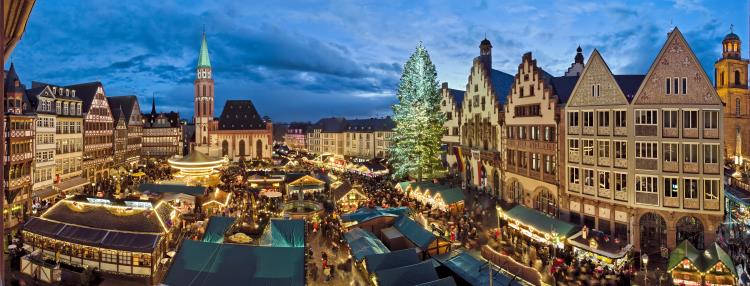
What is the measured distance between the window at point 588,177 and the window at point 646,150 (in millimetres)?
3055

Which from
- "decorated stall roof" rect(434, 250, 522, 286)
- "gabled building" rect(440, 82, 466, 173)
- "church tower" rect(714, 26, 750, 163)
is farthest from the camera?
"church tower" rect(714, 26, 750, 163)

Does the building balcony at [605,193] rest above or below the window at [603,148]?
below

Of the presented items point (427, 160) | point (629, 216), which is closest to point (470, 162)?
point (427, 160)

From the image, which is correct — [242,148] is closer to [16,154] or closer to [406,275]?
[16,154]

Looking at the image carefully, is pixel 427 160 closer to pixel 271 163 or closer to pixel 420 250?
pixel 420 250

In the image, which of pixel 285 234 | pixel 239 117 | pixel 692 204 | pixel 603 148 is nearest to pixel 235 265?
pixel 285 234

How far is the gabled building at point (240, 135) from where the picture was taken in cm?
9106

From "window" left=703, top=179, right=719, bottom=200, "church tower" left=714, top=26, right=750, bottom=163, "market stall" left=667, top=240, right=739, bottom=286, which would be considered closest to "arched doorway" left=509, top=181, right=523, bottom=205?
"window" left=703, top=179, right=719, bottom=200

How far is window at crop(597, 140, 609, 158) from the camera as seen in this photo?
25847 mm

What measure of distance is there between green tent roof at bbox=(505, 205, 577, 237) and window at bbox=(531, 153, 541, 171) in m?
6.78

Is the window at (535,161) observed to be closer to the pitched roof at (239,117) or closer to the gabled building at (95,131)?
the gabled building at (95,131)

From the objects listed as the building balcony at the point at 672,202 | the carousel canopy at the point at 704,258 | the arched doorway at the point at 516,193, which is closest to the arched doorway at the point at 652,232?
the building balcony at the point at 672,202

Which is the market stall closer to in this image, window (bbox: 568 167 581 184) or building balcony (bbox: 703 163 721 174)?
building balcony (bbox: 703 163 721 174)

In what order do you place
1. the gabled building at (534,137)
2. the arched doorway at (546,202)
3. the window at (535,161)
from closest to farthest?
the gabled building at (534,137) → the arched doorway at (546,202) → the window at (535,161)
